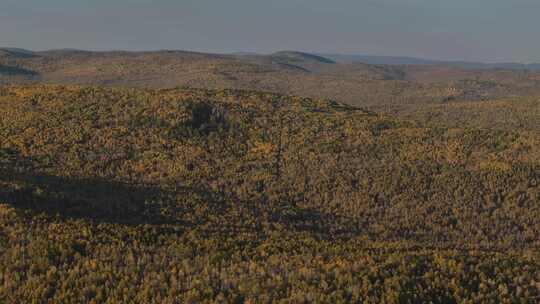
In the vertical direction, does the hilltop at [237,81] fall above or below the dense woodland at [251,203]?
above

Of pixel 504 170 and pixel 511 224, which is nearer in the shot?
pixel 511 224

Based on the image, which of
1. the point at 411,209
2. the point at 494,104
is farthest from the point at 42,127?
the point at 494,104

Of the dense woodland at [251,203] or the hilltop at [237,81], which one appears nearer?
the dense woodland at [251,203]

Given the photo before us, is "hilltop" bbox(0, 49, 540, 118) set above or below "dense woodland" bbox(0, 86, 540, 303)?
above

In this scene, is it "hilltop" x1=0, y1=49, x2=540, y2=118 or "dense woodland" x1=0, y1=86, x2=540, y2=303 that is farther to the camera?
"hilltop" x1=0, y1=49, x2=540, y2=118

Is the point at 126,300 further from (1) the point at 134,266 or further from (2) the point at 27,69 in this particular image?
(2) the point at 27,69

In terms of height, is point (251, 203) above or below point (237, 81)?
below

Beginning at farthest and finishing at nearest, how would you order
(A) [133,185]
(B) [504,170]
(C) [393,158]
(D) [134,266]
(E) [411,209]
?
1. (C) [393,158]
2. (B) [504,170]
3. (A) [133,185]
4. (E) [411,209]
5. (D) [134,266]

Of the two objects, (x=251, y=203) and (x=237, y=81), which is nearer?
(x=251, y=203)
